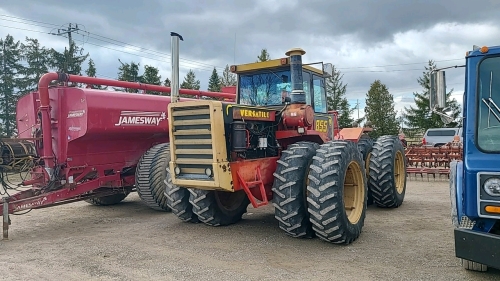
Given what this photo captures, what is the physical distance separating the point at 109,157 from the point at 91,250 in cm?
296

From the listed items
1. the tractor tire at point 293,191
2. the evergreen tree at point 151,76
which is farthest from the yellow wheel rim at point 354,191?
the evergreen tree at point 151,76

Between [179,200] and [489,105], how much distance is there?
177 inches

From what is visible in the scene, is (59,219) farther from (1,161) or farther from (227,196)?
(227,196)

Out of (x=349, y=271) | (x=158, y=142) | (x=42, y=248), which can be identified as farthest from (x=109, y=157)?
(x=349, y=271)

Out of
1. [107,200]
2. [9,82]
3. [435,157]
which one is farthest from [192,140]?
[9,82]

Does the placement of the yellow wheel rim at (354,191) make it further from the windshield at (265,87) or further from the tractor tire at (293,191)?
the windshield at (265,87)

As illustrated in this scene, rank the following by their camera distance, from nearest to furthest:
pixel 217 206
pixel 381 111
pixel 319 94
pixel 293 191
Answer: pixel 293 191, pixel 217 206, pixel 319 94, pixel 381 111

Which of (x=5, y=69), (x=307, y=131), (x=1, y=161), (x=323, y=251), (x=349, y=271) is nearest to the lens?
(x=349, y=271)

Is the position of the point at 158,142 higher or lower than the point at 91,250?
higher

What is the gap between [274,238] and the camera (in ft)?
19.3

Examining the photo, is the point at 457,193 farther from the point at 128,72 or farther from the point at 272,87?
the point at 128,72

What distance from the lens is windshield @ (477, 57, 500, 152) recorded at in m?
3.85

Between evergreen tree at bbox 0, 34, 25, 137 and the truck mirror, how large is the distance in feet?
90.0

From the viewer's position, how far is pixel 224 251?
533 cm
